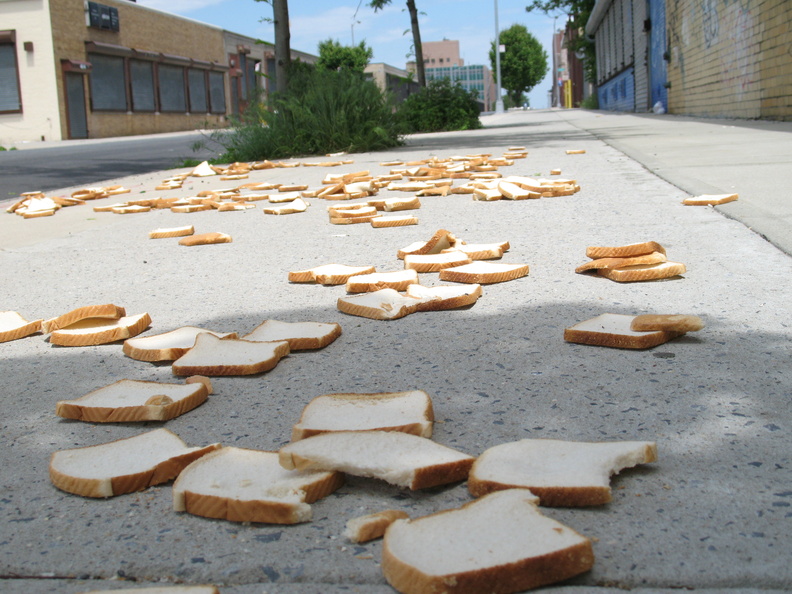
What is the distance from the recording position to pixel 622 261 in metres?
2.95

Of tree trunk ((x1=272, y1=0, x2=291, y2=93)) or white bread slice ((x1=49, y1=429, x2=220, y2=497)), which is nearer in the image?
white bread slice ((x1=49, y1=429, x2=220, y2=497))

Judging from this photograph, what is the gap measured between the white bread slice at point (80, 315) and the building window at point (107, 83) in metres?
34.1

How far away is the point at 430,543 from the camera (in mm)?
1164

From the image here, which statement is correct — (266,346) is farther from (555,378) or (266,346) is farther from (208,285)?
(208,285)

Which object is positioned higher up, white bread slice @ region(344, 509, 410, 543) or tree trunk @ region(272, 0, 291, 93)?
tree trunk @ region(272, 0, 291, 93)

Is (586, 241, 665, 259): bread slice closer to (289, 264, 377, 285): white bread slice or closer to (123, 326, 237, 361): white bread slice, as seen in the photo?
(289, 264, 377, 285): white bread slice

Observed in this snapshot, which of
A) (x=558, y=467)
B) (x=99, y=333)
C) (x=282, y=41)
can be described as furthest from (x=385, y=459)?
(x=282, y=41)

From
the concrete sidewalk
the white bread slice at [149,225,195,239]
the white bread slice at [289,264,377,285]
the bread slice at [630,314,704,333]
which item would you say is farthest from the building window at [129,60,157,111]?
the bread slice at [630,314,704,333]

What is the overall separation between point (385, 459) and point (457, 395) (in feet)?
1.57

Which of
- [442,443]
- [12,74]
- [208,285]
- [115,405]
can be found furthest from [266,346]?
[12,74]

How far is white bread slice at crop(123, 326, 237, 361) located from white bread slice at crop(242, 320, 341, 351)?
0.33 feet

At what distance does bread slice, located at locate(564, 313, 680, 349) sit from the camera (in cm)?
212

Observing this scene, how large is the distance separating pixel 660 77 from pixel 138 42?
25.9 m

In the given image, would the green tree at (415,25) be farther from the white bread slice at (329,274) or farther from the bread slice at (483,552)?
the bread slice at (483,552)
